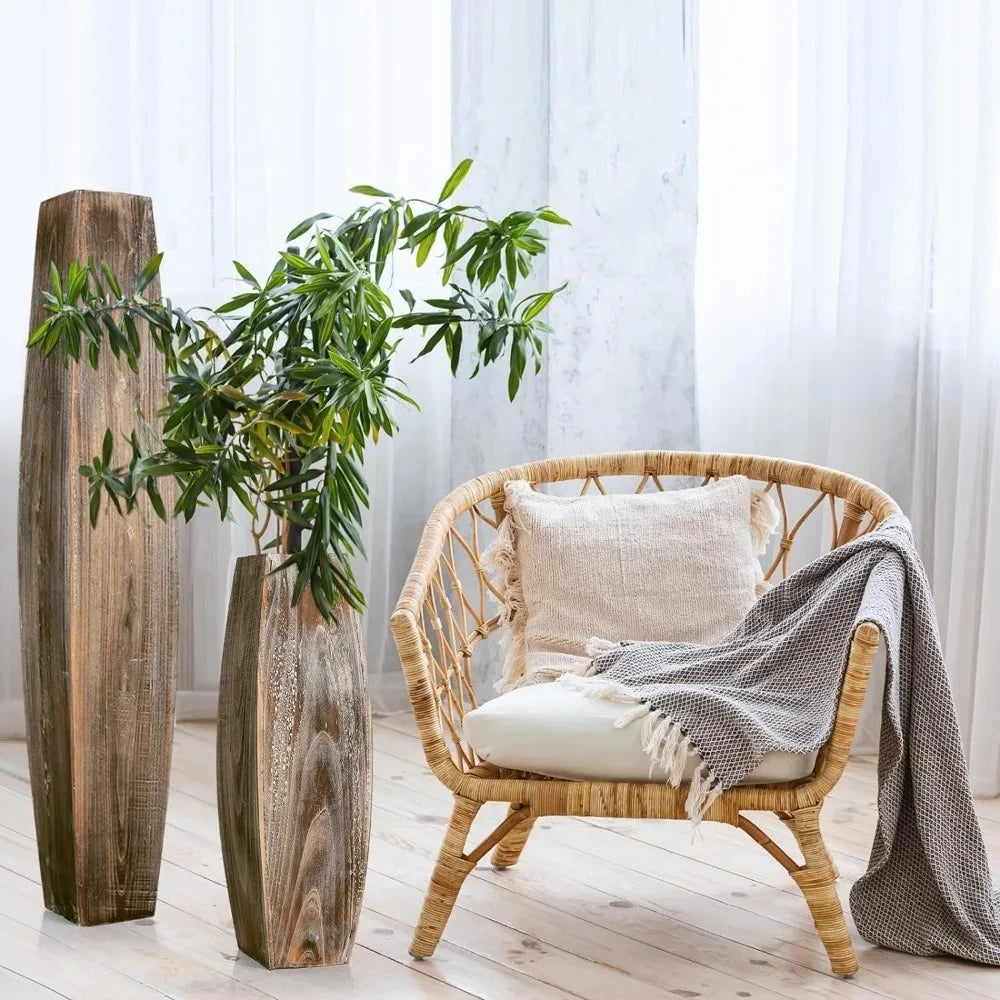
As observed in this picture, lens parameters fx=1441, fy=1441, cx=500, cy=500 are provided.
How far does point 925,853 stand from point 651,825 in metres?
0.67

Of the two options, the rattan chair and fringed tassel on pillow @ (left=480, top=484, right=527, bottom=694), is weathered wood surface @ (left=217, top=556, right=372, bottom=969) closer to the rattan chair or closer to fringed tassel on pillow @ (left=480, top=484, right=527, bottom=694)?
the rattan chair

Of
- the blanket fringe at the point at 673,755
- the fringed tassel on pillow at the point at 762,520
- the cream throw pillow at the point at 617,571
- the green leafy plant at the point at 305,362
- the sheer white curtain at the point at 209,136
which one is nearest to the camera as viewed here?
the green leafy plant at the point at 305,362

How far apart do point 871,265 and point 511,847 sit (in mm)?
1406

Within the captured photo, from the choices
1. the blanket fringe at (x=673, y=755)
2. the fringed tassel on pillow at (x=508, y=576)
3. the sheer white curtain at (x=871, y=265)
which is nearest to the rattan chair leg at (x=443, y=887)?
the blanket fringe at (x=673, y=755)

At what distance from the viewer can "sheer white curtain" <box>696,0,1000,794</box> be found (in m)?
2.77

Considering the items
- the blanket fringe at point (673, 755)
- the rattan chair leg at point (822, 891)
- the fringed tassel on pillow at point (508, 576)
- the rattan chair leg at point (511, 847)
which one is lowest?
the rattan chair leg at point (511, 847)

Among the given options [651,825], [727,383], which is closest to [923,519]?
[727,383]

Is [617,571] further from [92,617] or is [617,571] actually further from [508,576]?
[92,617]

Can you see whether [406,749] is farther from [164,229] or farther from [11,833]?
[164,229]

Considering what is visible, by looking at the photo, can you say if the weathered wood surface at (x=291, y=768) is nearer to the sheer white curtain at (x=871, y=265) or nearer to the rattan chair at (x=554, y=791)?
the rattan chair at (x=554, y=791)

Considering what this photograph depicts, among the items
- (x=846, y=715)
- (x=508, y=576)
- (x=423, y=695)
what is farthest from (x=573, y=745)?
(x=508, y=576)

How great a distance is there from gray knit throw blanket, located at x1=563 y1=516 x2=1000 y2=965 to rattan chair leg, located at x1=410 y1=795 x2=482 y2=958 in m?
0.26

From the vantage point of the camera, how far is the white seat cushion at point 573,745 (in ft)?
6.10

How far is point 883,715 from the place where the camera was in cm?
191
